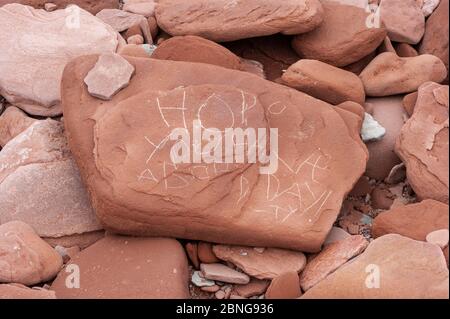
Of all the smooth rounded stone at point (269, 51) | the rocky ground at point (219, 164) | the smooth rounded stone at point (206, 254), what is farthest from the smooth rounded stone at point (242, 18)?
the smooth rounded stone at point (206, 254)

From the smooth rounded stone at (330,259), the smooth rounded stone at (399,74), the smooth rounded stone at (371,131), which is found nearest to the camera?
the smooth rounded stone at (330,259)

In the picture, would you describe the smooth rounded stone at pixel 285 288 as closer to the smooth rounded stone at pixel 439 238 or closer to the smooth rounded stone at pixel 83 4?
the smooth rounded stone at pixel 439 238

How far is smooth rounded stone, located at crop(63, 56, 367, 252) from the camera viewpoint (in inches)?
123

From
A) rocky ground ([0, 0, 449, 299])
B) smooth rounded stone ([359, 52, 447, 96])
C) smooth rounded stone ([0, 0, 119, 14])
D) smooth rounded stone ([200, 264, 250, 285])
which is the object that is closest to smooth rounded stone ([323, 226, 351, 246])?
rocky ground ([0, 0, 449, 299])

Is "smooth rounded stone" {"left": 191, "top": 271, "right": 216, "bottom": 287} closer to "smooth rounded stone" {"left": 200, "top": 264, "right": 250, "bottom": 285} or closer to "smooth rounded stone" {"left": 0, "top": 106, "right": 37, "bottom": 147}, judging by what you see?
"smooth rounded stone" {"left": 200, "top": 264, "right": 250, "bottom": 285}

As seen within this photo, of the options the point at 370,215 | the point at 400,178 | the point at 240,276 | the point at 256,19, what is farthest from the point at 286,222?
the point at 256,19

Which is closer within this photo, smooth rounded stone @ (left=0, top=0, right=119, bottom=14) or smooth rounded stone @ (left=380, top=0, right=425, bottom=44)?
smooth rounded stone @ (left=380, top=0, right=425, bottom=44)

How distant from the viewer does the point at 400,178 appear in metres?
3.71

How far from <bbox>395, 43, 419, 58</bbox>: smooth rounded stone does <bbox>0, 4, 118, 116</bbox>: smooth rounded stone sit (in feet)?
5.93

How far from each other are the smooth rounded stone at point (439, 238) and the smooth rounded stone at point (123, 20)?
7.25ft

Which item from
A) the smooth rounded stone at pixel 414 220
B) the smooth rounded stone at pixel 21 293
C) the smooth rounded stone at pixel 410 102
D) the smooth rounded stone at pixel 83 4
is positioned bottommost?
the smooth rounded stone at pixel 414 220

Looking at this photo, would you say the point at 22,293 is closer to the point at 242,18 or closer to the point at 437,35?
the point at 242,18

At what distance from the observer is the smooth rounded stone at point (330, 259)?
122 inches

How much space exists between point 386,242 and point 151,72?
1.51m
